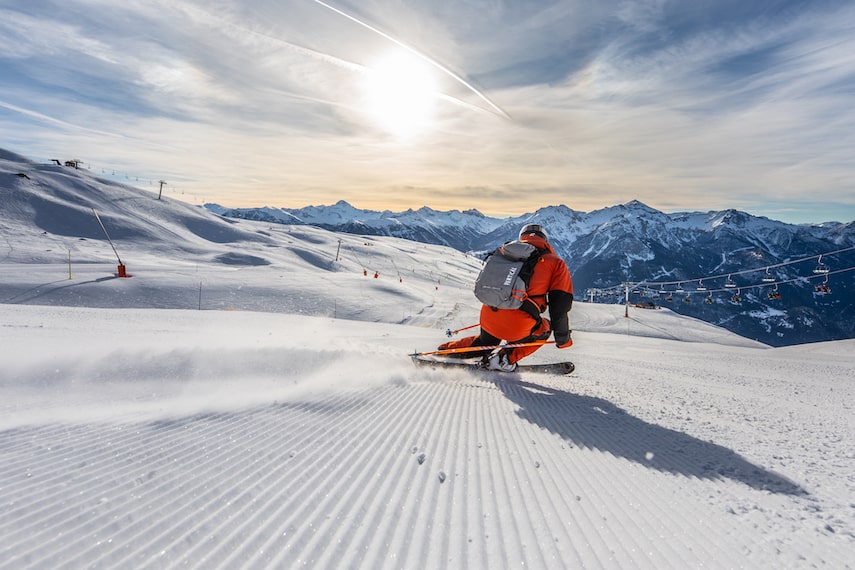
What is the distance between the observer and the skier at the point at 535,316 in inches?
244

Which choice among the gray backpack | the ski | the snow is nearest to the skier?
the gray backpack

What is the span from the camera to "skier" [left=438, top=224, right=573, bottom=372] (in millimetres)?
6201

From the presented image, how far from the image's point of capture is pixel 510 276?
6359mm

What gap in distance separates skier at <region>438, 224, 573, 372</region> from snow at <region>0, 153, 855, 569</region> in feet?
1.66

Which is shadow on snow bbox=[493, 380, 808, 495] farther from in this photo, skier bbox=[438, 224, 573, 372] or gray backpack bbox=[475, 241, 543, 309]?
gray backpack bbox=[475, 241, 543, 309]

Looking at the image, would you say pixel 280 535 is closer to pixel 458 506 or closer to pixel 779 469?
pixel 458 506

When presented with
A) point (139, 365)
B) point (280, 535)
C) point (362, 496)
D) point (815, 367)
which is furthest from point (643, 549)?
point (815, 367)

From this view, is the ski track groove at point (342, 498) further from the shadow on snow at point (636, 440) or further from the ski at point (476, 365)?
the ski at point (476, 365)

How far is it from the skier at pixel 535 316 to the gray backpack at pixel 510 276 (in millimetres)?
127

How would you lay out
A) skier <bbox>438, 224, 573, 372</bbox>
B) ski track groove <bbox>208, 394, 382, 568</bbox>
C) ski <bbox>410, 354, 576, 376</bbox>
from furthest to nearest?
ski <bbox>410, 354, 576, 376</bbox>
skier <bbox>438, 224, 573, 372</bbox>
ski track groove <bbox>208, 394, 382, 568</bbox>

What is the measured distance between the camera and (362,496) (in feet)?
8.67

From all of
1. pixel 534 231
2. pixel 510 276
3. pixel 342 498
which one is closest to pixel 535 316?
pixel 510 276

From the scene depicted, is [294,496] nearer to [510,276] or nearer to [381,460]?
[381,460]

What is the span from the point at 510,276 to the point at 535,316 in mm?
828
